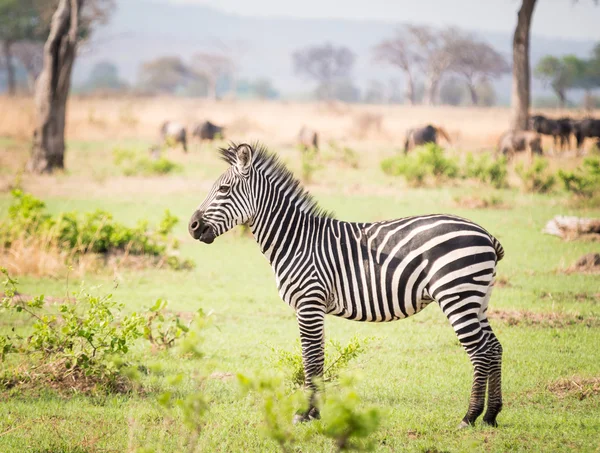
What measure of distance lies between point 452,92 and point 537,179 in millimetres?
91733

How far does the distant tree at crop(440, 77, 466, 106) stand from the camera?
345 feet

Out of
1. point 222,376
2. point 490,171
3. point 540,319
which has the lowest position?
point 222,376

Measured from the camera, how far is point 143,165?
2233 cm

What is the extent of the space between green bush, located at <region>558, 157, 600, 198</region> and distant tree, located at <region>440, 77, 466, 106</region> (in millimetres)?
89675

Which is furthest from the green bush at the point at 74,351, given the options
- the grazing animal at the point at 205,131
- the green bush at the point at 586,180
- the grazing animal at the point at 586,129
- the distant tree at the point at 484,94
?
the distant tree at the point at 484,94

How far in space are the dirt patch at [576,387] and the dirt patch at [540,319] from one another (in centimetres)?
200

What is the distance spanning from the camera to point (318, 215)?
6305 mm

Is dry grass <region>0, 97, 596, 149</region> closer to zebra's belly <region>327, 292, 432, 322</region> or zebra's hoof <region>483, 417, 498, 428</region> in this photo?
zebra's belly <region>327, 292, 432, 322</region>

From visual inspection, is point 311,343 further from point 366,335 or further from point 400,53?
point 400,53

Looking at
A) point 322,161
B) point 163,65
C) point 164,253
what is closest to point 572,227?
point 164,253

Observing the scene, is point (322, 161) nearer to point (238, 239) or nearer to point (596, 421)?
point (238, 239)

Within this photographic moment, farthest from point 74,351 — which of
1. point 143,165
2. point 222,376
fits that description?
point 143,165

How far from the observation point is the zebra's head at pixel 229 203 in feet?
19.6

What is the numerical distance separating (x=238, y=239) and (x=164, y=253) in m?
2.50
